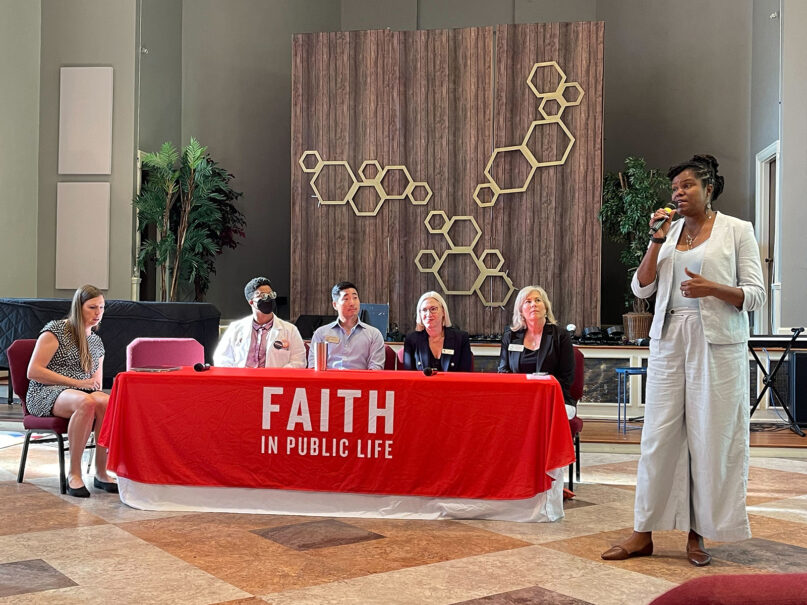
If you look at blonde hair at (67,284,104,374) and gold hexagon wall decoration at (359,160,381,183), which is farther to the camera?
gold hexagon wall decoration at (359,160,381,183)

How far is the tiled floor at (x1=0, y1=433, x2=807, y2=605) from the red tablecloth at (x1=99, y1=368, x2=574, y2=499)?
204 mm

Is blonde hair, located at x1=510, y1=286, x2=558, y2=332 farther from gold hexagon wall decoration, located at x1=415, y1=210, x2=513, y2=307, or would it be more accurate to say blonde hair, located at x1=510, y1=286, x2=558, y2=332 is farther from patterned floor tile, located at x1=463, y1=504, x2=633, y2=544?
gold hexagon wall decoration, located at x1=415, y1=210, x2=513, y2=307

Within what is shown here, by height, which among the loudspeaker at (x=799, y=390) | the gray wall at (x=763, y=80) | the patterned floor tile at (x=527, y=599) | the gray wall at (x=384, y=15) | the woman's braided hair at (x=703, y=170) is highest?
the gray wall at (x=384, y=15)

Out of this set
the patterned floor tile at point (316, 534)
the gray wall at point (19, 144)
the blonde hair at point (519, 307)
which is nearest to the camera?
the patterned floor tile at point (316, 534)

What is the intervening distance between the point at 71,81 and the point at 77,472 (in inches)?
249

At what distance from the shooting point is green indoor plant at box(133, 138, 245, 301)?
370 inches

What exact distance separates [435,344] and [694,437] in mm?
1952

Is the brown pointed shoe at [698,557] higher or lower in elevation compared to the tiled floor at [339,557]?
higher

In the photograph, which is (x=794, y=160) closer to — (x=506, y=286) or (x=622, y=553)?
(x=506, y=286)

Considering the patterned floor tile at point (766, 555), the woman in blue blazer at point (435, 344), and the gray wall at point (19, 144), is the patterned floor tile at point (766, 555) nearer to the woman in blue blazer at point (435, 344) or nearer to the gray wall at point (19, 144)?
the woman in blue blazer at point (435, 344)

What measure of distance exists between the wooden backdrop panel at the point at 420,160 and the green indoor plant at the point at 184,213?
36.1 inches

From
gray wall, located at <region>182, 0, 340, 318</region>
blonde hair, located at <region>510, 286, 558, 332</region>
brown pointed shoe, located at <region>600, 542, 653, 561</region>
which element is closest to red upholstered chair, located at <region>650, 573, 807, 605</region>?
brown pointed shoe, located at <region>600, 542, 653, 561</region>

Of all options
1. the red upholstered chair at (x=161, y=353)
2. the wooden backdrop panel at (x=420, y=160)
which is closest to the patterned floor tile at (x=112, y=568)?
the red upholstered chair at (x=161, y=353)

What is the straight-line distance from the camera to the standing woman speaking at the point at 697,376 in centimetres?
326
